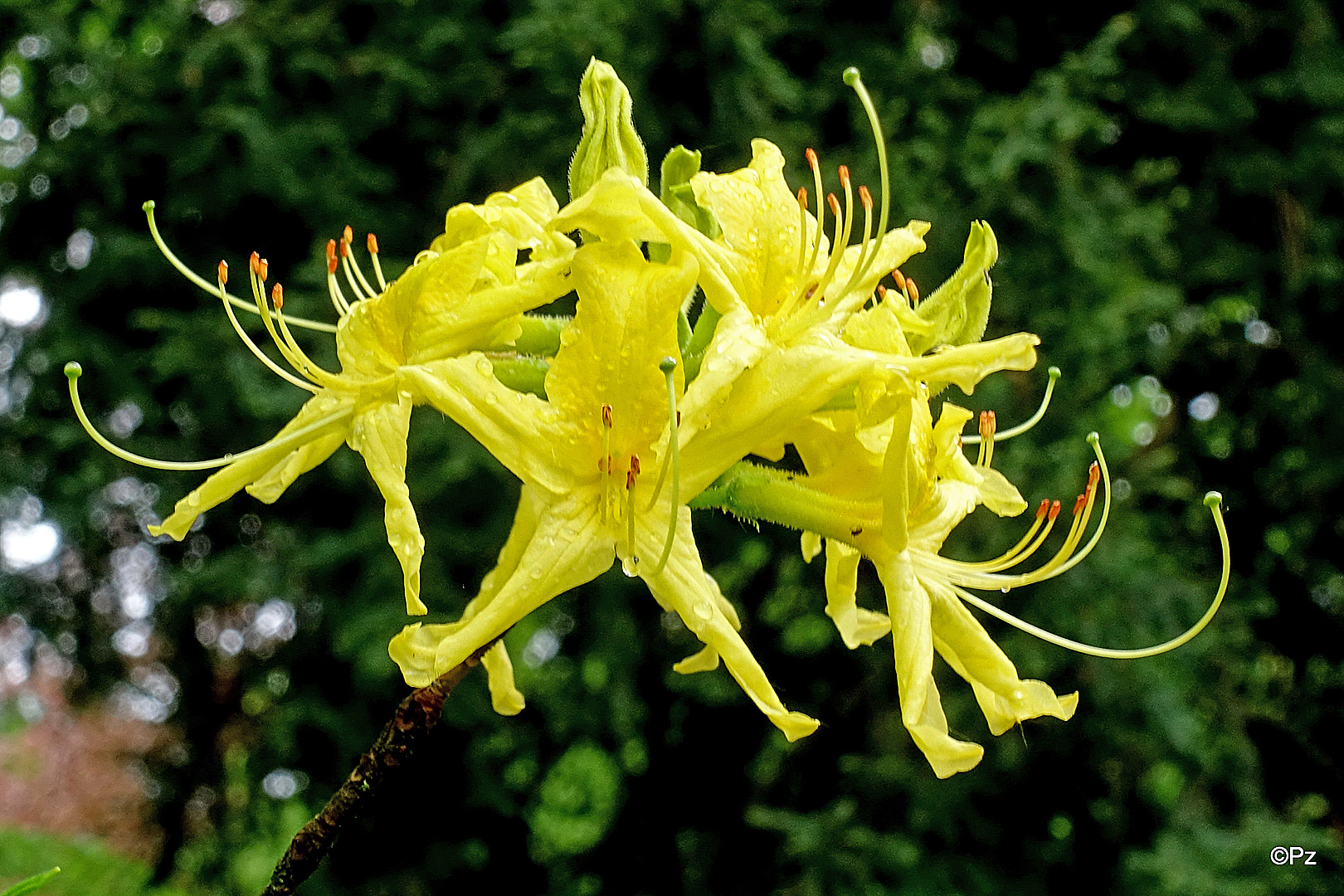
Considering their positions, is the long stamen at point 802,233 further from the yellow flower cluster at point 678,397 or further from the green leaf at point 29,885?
the green leaf at point 29,885

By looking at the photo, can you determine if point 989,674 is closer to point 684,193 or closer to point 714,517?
point 684,193

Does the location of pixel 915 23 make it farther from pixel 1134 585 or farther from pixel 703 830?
pixel 703 830

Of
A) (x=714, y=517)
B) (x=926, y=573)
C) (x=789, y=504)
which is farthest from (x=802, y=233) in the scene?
(x=714, y=517)

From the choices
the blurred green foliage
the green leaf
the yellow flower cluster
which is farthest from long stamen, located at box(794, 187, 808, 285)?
the blurred green foliage

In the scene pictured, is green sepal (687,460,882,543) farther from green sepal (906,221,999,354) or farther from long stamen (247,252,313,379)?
long stamen (247,252,313,379)

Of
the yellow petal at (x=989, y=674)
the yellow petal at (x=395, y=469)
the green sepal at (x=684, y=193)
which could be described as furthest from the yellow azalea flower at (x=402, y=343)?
the yellow petal at (x=989, y=674)
